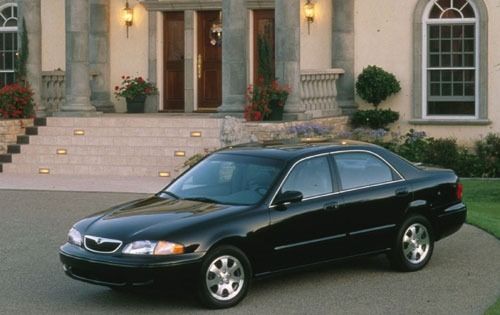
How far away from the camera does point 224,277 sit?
30.7ft

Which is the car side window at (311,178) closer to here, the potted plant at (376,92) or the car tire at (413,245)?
the car tire at (413,245)

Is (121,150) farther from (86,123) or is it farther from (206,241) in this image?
(206,241)

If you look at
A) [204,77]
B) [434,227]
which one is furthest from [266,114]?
[434,227]

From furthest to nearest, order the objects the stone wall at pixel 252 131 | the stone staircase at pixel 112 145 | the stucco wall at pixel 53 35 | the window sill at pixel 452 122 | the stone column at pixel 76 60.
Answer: the stucco wall at pixel 53 35 → the window sill at pixel 452 122 → the stone column at pixel 76 60 → the stone staircase at pixel 112 145 → the stone wall at pixel 252 131

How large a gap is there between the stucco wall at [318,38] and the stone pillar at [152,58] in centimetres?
369

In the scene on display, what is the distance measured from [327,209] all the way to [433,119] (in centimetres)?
1411

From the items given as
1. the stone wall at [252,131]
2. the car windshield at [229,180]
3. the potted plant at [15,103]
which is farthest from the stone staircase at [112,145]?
the car windshield at [229,180]

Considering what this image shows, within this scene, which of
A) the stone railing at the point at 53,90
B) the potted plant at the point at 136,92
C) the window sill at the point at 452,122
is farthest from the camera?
the potted plant at the point at 136,92

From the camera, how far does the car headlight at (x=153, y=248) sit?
9.10 metres

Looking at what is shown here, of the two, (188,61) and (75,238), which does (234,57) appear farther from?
(75,238)

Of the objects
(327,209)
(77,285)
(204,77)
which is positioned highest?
(204,77)

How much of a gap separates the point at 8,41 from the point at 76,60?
16.5ft

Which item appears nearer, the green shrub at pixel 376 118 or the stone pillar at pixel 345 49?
the green shrub at pixel 376 118

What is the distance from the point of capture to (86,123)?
74.6 feet
